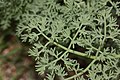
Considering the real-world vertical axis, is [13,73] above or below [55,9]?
below

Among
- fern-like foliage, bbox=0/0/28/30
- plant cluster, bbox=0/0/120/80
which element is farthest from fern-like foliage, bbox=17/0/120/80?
fern-like foliage, bbox=0/0/28/30

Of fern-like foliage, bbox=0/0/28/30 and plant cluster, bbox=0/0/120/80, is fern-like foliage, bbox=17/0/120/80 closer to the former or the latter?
plant cluster, bbox=0/0/120/80

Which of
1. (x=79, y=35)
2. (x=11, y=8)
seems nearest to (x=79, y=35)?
(x=79, y=35)

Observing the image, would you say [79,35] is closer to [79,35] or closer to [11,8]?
[79,35]

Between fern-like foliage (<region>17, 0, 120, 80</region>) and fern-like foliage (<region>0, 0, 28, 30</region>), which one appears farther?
fern-like foliage (<region>0, 0, 28, 30</region>)

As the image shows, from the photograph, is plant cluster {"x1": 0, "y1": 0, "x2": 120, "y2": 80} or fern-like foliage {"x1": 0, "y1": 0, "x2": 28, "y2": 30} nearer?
plant cluster {"x1": 0, "y1": 0, "x2": 120, "y2": 80}

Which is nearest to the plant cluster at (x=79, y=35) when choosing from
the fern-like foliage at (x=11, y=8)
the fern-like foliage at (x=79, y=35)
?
the fern-like foliage at (x=79, y=35)

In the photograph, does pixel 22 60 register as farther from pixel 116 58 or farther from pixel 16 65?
pixel 116 58

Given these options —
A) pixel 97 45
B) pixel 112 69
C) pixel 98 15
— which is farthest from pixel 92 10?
pixel 112 69

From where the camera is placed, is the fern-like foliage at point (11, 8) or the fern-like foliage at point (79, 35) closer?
the fern-like foliage at point (79, 35)

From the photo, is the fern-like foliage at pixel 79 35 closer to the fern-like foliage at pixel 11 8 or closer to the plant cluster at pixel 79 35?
the plant cluster at pixel 79 35

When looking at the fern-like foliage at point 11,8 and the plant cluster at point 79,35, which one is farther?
the fern-like foliage at point 11,8
